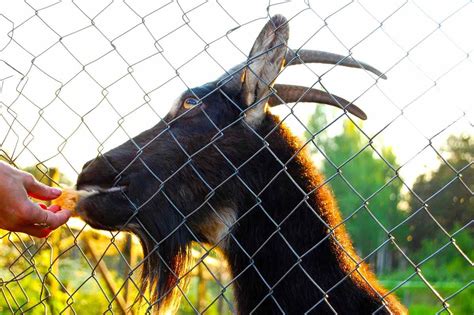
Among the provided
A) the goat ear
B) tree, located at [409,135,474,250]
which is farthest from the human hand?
tree, located at [409,135,474,250]

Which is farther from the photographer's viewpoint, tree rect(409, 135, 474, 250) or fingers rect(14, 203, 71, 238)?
tree rect(409, 135, 474, 250)

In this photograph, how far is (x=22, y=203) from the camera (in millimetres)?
2828

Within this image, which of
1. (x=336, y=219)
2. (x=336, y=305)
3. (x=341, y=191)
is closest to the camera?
(x=336, y=305)

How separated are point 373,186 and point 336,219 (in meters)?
54.5

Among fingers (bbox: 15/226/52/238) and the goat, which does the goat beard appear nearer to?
the goat

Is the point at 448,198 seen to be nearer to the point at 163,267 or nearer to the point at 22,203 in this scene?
the point at 163,267

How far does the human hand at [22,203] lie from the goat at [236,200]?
69 cm

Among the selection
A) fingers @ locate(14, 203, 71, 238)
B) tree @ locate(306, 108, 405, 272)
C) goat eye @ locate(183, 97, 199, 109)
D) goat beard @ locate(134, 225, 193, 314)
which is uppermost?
tree @ locate(306, 108, 405, 272)

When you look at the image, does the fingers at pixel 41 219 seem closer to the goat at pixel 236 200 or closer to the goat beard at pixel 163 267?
the goat at pixel 236 200

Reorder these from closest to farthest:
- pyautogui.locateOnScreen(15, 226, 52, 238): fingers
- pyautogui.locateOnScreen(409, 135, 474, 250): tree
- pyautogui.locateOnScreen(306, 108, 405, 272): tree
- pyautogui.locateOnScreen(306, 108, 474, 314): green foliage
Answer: pyautogui.locateOnScreen(15, 226, 52, 238): fingers, pyautogui.locateOnScreen(306, 108, 474, 314): green foliage, pyautogui.locateOnScreen(409, 135, 474, 250): tree, pyautogui.locateOnScreen(306, 108, 405, 272): tree

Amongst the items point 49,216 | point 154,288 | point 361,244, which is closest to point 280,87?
point 154,288

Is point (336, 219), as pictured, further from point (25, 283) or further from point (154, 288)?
point (25, 283)

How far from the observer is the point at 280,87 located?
166 inches

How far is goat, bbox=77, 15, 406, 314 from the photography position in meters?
3.62
